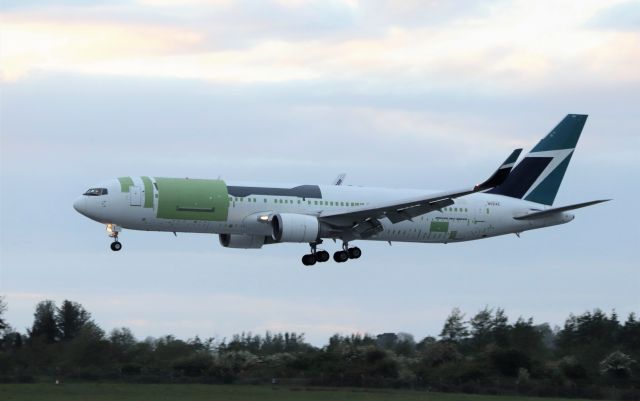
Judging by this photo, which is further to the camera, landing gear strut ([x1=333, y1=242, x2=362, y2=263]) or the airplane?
landing gear strut ([x1=333, y1=242, x2=362, y2=263])

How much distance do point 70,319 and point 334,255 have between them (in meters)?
22.8

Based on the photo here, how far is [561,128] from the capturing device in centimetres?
9444

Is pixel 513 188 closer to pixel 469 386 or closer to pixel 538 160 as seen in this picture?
pixel 538 160

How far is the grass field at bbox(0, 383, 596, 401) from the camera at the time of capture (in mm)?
70000

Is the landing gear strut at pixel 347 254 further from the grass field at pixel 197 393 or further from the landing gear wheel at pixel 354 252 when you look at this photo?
the grass field at pixel 197 393

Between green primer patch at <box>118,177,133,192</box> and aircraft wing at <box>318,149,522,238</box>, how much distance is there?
9.78 metres

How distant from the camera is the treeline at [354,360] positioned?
81.3 metres

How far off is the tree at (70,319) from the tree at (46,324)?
1.40 ft

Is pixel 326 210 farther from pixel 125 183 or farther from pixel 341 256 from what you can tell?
pixel 125 183

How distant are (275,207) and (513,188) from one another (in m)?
15.3

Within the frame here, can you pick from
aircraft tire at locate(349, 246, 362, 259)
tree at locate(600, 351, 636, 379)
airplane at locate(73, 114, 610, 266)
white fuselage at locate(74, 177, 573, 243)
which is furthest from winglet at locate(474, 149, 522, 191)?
tree at locate(600, 351, 636, 379)

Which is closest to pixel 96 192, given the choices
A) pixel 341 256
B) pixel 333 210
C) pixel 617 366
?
pixel 333 210

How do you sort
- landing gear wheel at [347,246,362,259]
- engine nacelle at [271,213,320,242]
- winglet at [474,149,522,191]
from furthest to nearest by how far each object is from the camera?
1. landing gear wheel at [347,246,362,259]
2. engine nacelle at [271,213,320,242]
3. winglet at [474,149,522,191]

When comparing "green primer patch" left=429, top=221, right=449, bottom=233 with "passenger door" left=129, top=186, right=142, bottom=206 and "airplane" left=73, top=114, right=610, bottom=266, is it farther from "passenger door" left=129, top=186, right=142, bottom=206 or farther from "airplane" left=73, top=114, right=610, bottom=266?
"passenger door" left=129, top=186, right=142, bottom=206
